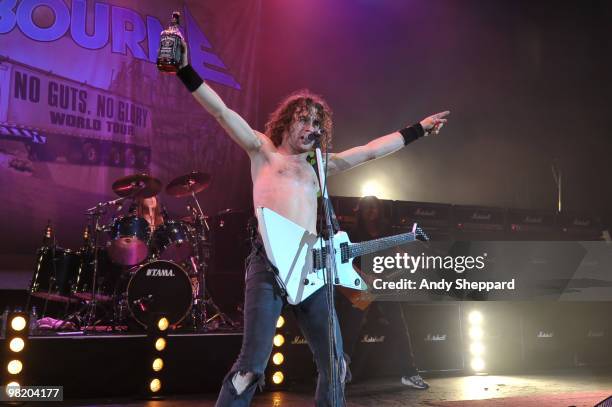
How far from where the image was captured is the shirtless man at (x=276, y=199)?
9.23 feet

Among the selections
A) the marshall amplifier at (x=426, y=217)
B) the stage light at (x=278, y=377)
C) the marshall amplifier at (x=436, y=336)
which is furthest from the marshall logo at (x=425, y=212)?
the stage light at (x=278, y=377)

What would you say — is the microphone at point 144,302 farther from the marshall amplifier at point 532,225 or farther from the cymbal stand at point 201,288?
the marshall amplifier at point 532,225

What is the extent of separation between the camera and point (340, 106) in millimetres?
9102

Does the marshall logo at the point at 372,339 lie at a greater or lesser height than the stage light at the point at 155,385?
greater

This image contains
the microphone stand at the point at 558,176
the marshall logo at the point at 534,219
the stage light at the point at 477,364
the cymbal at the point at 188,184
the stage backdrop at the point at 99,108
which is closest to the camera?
the cymbal at the point at 188,184

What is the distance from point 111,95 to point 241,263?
2.57 metres

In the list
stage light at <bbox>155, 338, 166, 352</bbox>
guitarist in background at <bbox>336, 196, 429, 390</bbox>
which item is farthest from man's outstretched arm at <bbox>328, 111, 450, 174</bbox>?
stage light at <bbox>155, 338, 166, 352</bbox>

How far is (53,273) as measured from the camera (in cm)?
592

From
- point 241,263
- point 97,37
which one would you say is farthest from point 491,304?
point 97,37

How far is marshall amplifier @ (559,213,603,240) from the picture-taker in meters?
8.51

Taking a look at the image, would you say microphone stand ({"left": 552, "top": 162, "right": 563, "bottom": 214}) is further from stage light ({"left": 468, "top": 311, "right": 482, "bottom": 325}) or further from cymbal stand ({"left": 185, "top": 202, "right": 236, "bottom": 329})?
cymbal stand ({"left": 185, "top": 202, "right": 236, "bottom": 329})

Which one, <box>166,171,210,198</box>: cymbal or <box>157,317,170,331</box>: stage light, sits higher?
Result: <box>166,171,210,198</box>: cymbal

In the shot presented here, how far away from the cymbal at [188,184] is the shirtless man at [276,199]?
3238 millimetres

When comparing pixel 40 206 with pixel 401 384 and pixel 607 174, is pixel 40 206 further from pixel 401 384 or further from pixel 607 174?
pixel 607 174
